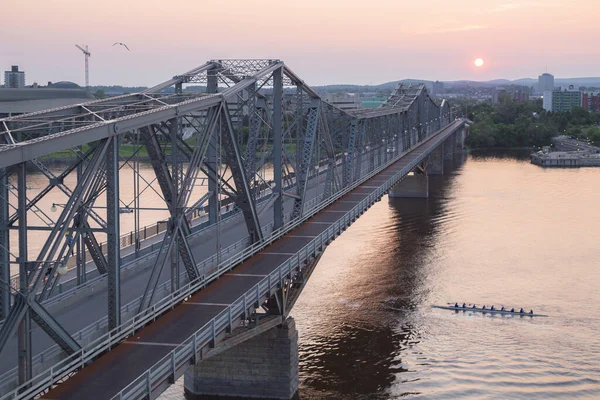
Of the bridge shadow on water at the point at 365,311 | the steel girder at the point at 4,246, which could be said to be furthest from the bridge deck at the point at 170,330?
the bridge shadow on water at the point at 365,311

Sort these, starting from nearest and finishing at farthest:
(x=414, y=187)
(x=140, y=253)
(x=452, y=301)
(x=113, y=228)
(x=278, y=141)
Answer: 1. (x=113, y=228)
2. (x=140, y=253)
3. (x=278, y=141)
4. (x=452, y=301)
5. (x=414, y=187)

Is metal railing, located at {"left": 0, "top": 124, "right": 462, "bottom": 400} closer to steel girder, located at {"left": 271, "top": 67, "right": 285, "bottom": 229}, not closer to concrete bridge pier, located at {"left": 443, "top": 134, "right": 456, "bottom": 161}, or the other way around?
steel girder, located at {"left": 271, "top": 67, "right": 285, "bottom": 229}

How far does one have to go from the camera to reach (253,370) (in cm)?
3494

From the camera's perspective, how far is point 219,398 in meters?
35.0

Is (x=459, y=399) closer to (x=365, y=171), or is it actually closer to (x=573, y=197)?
(x=365, y=171)

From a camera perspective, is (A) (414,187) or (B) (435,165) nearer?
(A) (414,187)

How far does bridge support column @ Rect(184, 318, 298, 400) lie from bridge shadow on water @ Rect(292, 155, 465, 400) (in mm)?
1333

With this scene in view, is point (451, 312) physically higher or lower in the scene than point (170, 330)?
lower

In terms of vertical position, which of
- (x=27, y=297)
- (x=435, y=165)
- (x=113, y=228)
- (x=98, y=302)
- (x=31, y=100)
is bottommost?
(x=435, y=165)

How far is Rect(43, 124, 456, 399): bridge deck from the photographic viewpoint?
2077 cm

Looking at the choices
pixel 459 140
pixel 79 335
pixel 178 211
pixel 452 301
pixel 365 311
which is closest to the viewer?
pixel 79 335

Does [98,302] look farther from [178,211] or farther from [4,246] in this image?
[4,246]

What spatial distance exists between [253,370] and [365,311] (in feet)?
44.9

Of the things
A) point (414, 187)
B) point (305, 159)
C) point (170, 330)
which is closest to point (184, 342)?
point (170, 330)
